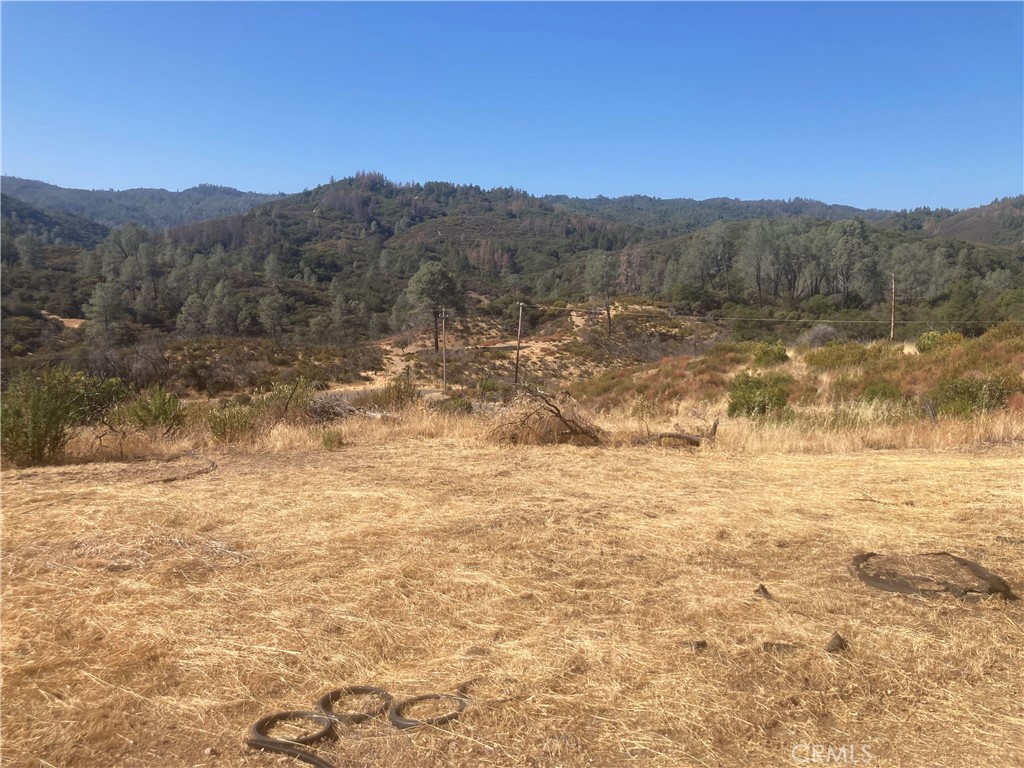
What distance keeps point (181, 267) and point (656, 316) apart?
2110 inches

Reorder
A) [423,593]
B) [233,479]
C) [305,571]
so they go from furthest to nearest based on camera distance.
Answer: [233,479] → [305,571] → [423,593]

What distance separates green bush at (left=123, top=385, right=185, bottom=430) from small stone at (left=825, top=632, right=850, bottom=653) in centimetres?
790

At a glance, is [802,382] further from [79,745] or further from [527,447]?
[79,745]

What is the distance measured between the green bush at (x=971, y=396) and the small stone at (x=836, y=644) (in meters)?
8.56

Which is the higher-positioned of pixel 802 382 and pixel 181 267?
pixel 181 267

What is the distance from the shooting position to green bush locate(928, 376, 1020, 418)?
10289mm

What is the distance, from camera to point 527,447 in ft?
26.5

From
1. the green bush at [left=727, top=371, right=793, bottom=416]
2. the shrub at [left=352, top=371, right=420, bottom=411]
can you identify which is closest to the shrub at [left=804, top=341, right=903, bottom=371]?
the green bush at [left=727, top=371, right=793, bottom=416]

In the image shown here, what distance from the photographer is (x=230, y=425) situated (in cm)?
823

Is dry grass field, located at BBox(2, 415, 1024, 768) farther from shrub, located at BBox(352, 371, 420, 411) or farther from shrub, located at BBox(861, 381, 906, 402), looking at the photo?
shrub, located at BBox(861, 381, 906, 402)

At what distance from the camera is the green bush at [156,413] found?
8289mm

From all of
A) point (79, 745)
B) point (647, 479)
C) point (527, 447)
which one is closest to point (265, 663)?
point (79, 745)

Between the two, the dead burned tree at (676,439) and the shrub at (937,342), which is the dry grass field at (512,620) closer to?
the dead burned tree at (676,439)

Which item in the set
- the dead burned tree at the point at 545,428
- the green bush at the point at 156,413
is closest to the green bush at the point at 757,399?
the dead burned tree at the point at 545,428
